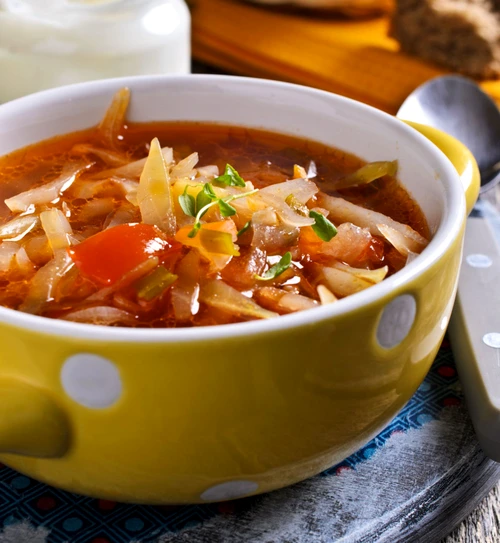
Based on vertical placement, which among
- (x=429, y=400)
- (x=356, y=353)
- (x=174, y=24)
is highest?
(x=356, y=353)

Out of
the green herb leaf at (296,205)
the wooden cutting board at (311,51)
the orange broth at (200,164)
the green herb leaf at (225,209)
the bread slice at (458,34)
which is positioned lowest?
the wooden cutting board at (311,51)

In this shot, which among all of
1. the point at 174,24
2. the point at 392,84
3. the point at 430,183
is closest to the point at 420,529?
the point at 430,183

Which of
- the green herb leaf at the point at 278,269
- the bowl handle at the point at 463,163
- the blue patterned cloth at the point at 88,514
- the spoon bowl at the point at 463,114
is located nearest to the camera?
the blue patterned cloth at the point at 88,514

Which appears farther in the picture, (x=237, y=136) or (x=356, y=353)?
(x=237, y=136)

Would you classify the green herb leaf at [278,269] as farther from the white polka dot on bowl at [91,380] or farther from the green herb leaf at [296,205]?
the white polka dot on bowl at [91,380]

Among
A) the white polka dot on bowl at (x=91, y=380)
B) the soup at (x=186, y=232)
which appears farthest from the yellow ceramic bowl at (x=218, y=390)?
the soup at (x=186, y=232)

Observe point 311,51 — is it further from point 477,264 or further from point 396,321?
point 396,321

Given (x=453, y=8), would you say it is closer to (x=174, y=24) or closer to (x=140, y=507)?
(x=174, y=24)

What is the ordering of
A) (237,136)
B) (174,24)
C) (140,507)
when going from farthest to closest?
(174,24), (237,136), (140,507)
